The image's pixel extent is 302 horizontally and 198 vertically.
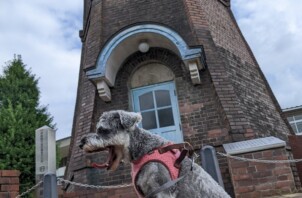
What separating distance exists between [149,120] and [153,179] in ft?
19.9

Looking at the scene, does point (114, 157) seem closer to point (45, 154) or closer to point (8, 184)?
point (8, 184)

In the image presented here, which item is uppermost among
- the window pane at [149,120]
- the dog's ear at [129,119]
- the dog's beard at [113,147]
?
the window pane at [149,120]

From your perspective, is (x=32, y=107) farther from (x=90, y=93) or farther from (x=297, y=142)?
(x=297, y=142)

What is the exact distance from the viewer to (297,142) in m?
6.94

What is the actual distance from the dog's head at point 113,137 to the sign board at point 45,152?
2.89m

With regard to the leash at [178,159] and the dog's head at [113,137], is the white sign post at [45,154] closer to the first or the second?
the dog's head at [113,137]

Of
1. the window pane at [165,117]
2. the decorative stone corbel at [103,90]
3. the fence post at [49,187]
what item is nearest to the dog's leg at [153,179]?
the fence post at [49,187]

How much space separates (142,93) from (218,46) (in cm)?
234

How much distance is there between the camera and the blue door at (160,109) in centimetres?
860

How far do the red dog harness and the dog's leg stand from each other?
0.11 ft

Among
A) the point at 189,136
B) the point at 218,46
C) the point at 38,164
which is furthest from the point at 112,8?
the point at 38,164

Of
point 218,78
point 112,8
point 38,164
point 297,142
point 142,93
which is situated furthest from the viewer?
point 112,8

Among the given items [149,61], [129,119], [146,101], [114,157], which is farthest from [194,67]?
[114,157]

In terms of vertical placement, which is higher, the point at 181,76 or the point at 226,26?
the point at 226,26
